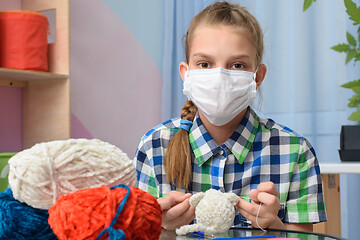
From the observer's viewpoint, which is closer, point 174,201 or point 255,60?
point 174,201

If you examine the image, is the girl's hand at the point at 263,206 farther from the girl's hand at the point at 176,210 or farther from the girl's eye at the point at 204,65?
the girl's eye at the point at 204,65

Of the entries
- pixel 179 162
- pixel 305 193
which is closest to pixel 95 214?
pixel 179 162

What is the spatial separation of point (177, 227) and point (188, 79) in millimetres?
435

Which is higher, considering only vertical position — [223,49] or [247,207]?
[223,49]

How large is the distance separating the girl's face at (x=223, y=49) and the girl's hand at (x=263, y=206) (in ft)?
1.08

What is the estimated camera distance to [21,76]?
1.61 metres

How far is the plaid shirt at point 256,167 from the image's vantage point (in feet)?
3.09

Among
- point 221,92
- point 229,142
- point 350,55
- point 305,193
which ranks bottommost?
point 305,193

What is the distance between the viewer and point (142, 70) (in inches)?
95.0

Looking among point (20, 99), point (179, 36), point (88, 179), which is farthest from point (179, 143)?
point (179, 36)

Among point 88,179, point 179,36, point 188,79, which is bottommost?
point 88,179

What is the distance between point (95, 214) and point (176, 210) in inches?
9.4

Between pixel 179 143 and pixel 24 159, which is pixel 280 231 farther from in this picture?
pixel 179 143

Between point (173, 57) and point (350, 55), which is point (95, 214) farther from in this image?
point (173, 57)
